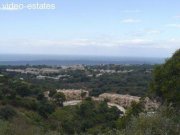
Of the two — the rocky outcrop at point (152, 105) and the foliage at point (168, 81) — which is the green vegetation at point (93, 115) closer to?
the foliage at point (168, 81)

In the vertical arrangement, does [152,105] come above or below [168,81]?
below

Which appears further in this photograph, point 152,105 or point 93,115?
point 93,115

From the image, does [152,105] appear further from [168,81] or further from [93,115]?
[93,115]

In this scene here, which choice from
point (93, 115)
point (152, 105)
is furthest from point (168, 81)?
point (93, 115)

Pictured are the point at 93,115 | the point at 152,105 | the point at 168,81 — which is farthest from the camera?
the point at 93,115

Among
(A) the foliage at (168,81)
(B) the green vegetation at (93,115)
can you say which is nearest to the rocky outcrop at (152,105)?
(B) the green vegetation at (93,115)

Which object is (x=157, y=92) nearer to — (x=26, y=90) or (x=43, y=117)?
(x=43, y=117)

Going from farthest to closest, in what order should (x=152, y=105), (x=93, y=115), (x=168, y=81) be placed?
1. (x=93, y=115)
2. (x=152, y=105)
3. (x=168, y=81)

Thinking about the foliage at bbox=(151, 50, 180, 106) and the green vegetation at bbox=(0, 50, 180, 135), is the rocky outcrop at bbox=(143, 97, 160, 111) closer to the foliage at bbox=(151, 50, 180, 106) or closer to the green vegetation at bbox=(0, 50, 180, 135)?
the green vegetation at bbox=(0, 50, 180, 135)

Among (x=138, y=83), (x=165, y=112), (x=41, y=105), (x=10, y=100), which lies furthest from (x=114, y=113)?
(x=138, y=83)

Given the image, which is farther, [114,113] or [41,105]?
[114,113]

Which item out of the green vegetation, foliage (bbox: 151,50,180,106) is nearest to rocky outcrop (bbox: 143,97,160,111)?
the green vegetation
